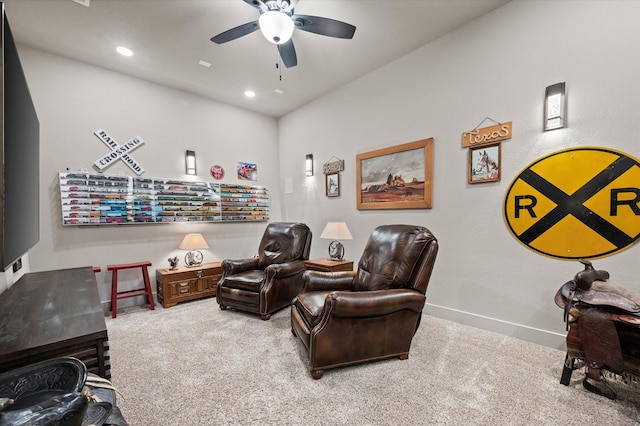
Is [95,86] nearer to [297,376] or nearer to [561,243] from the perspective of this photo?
[297,376]

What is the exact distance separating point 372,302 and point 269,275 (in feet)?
4.67

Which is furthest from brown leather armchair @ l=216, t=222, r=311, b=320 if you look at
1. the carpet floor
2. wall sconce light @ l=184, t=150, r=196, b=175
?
wall sconce light @ l=184, t=150, r=196, b=175

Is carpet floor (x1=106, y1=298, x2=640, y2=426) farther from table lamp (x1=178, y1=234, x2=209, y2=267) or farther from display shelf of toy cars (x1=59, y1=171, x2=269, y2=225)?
display shelf of toy cars (x1=59, y1=171, x2=269, y2=225)

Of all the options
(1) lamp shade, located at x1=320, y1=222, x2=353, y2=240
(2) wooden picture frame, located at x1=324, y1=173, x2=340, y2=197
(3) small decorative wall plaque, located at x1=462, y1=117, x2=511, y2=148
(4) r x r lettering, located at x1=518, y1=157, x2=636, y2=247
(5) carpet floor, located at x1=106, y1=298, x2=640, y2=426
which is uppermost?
(3) small decorative wall plaque, located at x1=462, y1=117, x2=511, y2=148

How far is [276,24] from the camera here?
1.99 m

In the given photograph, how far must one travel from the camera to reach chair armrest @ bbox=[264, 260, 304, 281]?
9.81ft

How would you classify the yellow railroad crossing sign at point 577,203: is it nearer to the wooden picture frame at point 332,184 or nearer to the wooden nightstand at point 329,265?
the wooden nightstand at point 329,265

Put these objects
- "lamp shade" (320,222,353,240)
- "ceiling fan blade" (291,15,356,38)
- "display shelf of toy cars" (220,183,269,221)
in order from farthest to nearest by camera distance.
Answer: "display shelf of toy cars" (220,183,269,221) → "lamp shade" (320,222,353,240) → "ceiling fan blade" (291,15,356,38)

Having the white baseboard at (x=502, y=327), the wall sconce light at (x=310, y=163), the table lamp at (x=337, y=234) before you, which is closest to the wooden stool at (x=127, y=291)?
the table lamp at (x=337, y=234)

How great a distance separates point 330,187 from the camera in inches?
163

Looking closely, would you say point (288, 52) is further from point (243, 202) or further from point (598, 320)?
point (598, 320)

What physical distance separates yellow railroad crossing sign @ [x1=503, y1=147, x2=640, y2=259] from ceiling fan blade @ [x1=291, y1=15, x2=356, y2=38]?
77.1 inches

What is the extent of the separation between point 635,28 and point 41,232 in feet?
18.7

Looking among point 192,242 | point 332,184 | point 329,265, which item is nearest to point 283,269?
point 329,265
